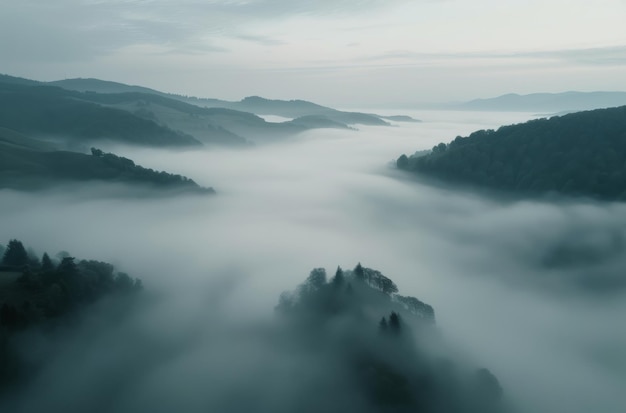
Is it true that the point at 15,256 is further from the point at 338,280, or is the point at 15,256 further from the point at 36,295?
the point at 338,280

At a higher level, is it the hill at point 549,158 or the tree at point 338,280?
the hill at point 549,158

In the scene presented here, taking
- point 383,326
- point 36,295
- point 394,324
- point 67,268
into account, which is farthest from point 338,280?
point 36,295

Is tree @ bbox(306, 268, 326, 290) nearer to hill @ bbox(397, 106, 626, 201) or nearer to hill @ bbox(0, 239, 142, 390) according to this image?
hill @ bbox(0, 239, 142, 390)

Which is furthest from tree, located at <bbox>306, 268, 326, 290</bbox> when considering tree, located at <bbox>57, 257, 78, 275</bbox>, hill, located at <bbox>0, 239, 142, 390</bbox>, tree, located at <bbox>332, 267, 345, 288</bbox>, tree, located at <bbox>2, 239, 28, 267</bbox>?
tree, located at <bbox>2, 239, 28, 267</bbox>

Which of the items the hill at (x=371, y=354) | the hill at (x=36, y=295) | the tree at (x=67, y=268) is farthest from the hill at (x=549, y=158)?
the tree at (x=67, y=268)

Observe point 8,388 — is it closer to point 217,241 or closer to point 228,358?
point 228,358

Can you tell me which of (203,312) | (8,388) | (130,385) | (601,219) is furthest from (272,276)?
(601,219)

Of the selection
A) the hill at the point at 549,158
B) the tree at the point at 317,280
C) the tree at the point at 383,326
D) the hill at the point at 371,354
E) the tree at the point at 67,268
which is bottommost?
the hill at the point at 371,354

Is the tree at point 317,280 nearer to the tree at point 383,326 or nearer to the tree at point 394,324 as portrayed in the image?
the tree at point 383,326
